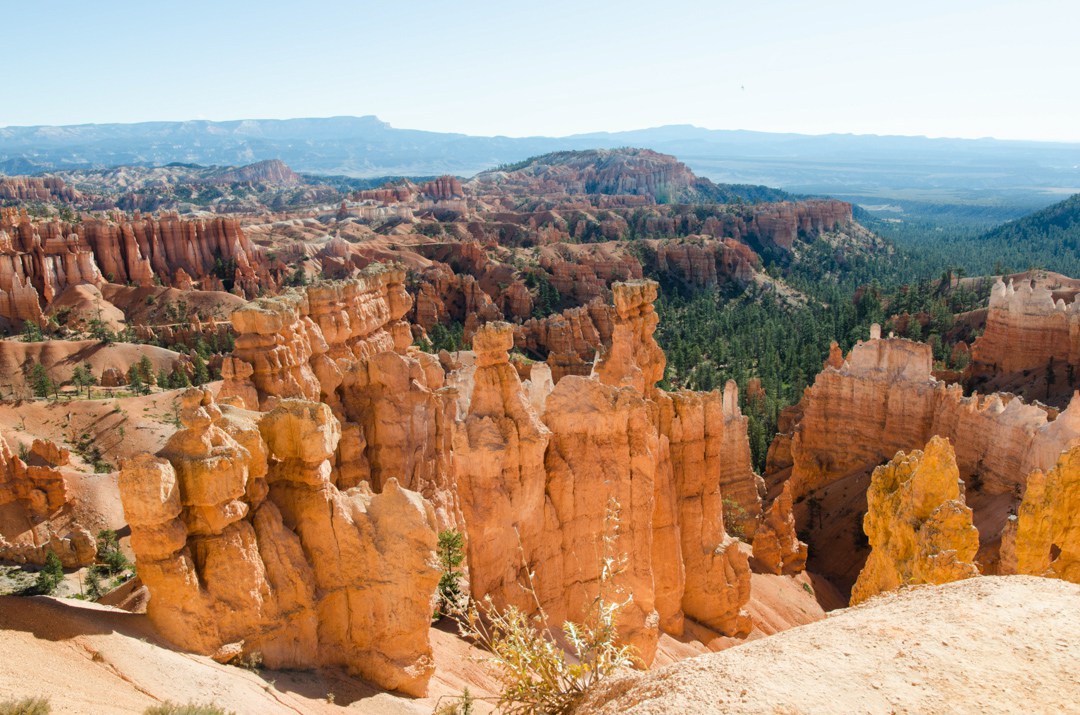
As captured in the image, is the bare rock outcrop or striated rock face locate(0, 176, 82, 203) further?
striated rock face locate(0, 176, 82, 203)

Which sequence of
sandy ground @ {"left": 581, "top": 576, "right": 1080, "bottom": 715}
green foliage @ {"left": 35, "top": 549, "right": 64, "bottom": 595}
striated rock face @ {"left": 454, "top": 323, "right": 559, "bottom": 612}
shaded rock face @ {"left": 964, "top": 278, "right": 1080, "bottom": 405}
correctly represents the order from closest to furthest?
sandy ground @ {"left": 581, "top": 576, "right": 1080, "bottom": 715}, striated rock face @ {"left": 454, "top": 323, "right": 559, "bottom": 612}, green foliage @ {"left": 35, "top": 549, "right": 64, "bottom": 595}, shaded rock face @ {"left": 964, "top": 278, "right": 1080, "bottom": 405}

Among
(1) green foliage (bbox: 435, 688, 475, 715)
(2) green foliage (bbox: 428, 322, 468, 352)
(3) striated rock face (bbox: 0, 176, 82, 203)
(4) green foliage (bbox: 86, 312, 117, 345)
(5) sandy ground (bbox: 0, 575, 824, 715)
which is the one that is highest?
(3) striated rock face (bbox: 0, 176, 82, 203)

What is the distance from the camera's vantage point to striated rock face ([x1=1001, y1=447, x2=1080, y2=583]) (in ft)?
36.8

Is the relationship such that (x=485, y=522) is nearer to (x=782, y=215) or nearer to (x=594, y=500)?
(x=594, y=500)

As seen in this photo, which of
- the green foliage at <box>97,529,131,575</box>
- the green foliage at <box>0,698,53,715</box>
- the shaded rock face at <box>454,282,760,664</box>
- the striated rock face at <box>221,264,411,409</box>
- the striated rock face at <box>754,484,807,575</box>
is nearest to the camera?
the green foliage at <box>0,698,53,715</box>

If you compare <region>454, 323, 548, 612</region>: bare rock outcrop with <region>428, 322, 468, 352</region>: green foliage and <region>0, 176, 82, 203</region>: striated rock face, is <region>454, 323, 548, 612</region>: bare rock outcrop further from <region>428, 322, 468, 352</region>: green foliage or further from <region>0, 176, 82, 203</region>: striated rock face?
<region>0, 176, 82, 203</region>: striated rock face

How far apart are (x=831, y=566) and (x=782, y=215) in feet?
326

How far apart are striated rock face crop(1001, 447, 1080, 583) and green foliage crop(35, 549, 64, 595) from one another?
19.1 m

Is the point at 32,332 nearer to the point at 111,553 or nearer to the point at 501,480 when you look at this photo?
the point at 111,553

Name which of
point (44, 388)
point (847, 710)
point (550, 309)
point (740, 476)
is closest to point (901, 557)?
point (847, 710)

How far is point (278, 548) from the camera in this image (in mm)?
9000

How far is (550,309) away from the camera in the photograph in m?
68.6

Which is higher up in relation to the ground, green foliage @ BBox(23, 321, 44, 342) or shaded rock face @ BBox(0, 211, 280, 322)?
shaded rock face @ BBox(0, 211, 280, 322)

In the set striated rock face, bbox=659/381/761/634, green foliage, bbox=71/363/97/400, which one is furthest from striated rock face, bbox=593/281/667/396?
green foliage, bbox=71/363/97/400
